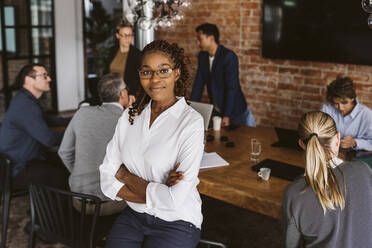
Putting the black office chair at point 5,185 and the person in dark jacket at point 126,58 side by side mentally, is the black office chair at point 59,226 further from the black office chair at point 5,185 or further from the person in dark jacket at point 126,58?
the person in dark jacket at point 126,58

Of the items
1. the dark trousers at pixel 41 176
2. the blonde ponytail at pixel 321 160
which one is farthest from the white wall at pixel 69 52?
the blonde ponytail at pixel 321 160

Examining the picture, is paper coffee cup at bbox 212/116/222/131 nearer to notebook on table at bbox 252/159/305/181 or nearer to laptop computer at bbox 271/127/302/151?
laptop computer at bbox 271/127/302/151

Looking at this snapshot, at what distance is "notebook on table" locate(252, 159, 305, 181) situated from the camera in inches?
85.7

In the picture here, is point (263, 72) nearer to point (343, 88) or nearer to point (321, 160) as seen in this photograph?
point (343, 88)

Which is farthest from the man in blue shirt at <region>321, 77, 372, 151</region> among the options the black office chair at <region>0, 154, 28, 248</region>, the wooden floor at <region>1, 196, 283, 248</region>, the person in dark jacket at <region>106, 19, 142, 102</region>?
the black office chair at <region>0, 154, 28, 248</region>

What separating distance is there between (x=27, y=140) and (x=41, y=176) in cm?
29

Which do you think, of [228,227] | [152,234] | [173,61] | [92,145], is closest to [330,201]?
[152,234]

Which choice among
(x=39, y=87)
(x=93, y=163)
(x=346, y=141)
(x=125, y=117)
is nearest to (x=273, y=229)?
(x=346, y=141)

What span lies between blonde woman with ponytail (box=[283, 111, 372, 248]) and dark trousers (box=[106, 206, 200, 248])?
1.52ft

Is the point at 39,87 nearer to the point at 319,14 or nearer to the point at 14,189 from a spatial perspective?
the point at 14,189

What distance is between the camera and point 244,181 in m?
2.12

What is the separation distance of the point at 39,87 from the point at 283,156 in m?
1.88

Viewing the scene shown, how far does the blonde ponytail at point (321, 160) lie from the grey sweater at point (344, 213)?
26mm

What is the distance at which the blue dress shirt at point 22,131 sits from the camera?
286 centimetres
